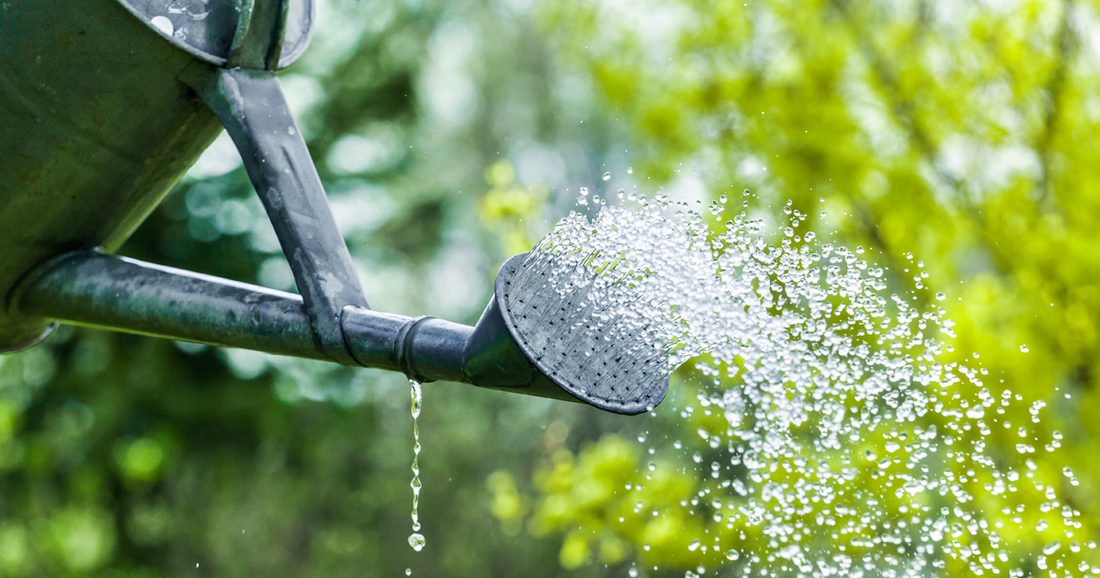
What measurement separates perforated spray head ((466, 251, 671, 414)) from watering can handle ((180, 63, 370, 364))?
0.73ft

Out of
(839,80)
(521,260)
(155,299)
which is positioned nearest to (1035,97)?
(839,80)

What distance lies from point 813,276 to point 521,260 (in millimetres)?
1443

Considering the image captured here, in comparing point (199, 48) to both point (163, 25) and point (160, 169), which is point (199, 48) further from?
point (160, 169)

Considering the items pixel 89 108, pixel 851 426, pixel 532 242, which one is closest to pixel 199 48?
pixel 89 108

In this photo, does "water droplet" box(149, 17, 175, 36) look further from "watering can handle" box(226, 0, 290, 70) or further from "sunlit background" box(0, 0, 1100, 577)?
"sunlit background" box(0, 0, 1100, 577)

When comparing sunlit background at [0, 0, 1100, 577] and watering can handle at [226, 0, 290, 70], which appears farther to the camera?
sunlit background at [0, 0, 1100, 577]

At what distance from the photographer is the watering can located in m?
1.10

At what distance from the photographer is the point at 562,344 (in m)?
0.96

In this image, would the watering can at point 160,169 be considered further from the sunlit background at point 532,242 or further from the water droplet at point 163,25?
the sunlit background at point 532,242

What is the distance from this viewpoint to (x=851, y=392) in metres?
2.90

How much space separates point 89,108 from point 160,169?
15cm

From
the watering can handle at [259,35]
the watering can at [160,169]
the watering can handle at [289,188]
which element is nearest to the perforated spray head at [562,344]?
the watering can at [160,169]

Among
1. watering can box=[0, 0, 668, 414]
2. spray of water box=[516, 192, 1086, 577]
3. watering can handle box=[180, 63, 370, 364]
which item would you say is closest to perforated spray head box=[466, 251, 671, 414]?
watering can box=[0, 0, 668, 414]

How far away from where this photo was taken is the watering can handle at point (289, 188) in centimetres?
110
